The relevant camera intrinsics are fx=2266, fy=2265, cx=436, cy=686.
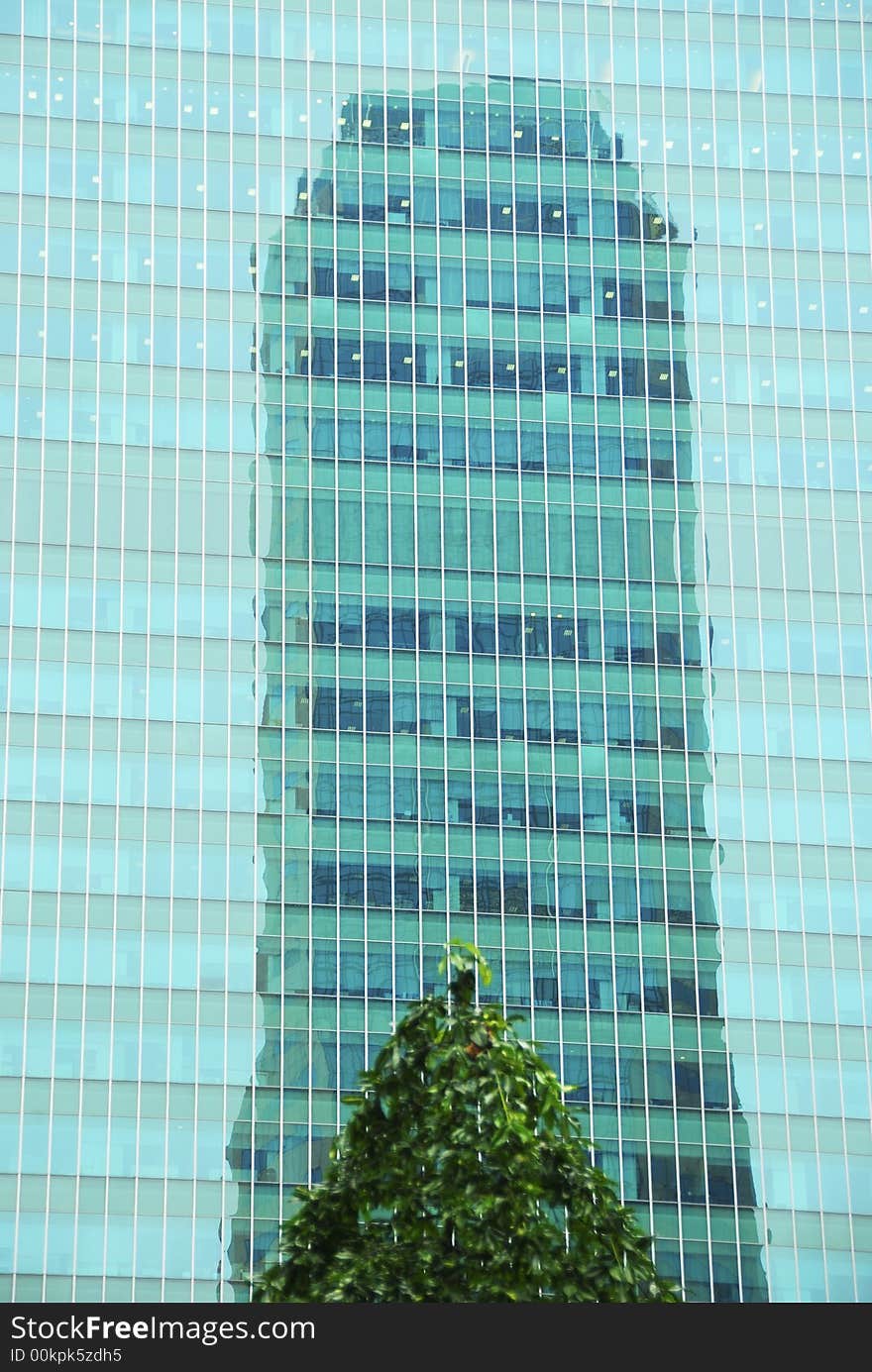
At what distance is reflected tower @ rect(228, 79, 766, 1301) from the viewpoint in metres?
98.8

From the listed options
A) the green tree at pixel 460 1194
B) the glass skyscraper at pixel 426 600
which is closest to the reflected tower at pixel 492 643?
the glass skyscraper at pixel 426 600

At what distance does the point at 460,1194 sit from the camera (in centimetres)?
2253

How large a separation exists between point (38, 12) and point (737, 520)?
42209mm

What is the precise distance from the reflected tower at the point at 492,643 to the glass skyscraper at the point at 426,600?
0.21 meters

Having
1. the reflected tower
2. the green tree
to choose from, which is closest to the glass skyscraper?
the reflected tower

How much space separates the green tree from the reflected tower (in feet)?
240

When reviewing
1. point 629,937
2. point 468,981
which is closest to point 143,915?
point 629,937

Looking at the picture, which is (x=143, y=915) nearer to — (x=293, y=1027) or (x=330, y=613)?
(x=293, y=1027)

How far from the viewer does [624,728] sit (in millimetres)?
104250

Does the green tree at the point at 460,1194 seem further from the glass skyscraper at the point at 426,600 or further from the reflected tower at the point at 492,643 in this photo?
the reflected tower at the point at 492,643

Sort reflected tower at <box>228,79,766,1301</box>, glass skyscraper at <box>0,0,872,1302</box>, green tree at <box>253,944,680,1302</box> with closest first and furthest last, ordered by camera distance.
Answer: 1. green tree at <box>253,944,680,1302</box>
2. glass skyscraper at <box>0,0,872,1302</box>
3. reflected tower at <box>228,79,766,1301</box>

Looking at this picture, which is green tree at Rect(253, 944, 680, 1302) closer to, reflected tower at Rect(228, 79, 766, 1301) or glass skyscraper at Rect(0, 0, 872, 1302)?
glass skyscraper at Rect(0, 0, 872, 1302)

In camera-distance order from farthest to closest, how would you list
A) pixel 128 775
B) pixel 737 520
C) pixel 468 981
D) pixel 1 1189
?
pixel 737 520 < pixel 128 775 < pixel 1 1189 < pixel 468 981

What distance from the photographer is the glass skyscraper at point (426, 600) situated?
97750 mm
